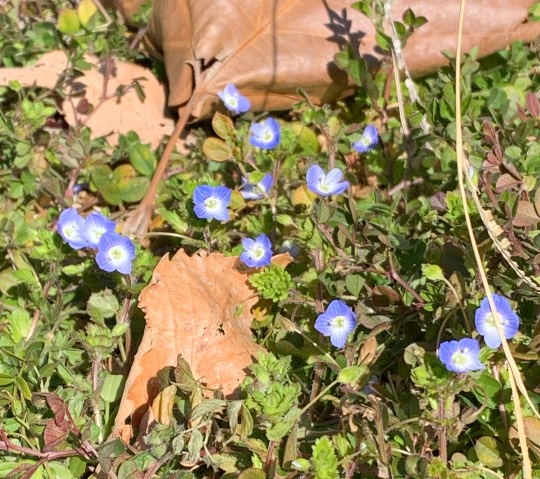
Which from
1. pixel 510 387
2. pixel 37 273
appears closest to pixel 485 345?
pixel 510 387

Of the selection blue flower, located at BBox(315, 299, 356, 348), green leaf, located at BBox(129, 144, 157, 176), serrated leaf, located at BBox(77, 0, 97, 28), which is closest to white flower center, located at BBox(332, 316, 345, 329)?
blue flower, located at BBox(315, 299, 356, 348)

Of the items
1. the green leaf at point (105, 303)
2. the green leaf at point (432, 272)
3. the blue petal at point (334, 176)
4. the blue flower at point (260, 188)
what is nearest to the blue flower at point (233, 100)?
the blue flower at point (260, 188)

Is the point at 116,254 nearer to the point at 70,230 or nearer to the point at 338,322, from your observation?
the point at 70,230

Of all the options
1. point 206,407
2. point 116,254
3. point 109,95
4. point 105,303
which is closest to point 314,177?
point 116,254

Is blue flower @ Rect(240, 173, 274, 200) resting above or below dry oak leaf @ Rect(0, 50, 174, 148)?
below

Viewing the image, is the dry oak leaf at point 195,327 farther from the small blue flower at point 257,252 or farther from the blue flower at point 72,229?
the blue flower at point 72,229

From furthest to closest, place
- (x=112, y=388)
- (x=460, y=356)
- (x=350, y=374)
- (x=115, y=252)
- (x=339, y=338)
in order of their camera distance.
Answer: (x=115, y=252) → (x=112, y=388) → (x=339, y=338) → (x=350, y=374) → (x=460, y=356)

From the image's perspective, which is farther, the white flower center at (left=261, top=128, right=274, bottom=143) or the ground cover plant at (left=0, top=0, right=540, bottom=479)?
the white flower center at (left=261, top=128, right=274, bottom=143)

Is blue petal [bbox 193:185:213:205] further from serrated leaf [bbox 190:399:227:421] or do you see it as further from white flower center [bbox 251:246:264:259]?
serrated leaf [bbox 190:399:227:421]
